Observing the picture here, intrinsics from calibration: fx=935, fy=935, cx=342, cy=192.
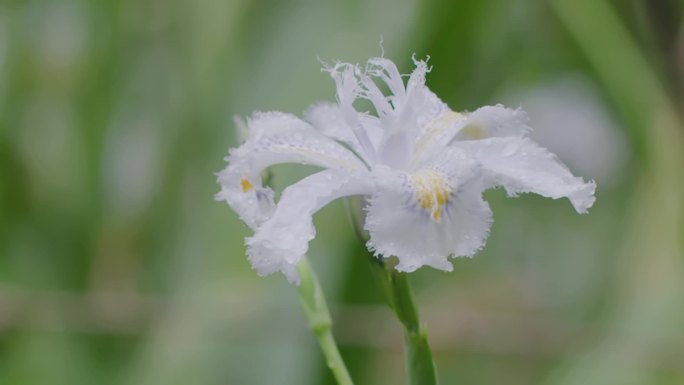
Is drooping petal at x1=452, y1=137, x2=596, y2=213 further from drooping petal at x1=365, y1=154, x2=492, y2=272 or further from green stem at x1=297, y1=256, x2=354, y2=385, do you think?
green stem at x1=297, y1=256, x2=354, y2=385

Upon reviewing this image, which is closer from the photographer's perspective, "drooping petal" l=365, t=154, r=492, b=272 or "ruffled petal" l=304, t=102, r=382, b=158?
"drooping petal" l=365, t=154, r=492, b=272

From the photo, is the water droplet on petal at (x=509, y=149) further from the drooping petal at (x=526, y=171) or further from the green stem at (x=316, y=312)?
the green stem at (x=316, y=312)

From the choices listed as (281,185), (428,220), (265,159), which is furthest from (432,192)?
(281,185)

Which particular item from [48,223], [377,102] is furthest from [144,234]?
[377,102]

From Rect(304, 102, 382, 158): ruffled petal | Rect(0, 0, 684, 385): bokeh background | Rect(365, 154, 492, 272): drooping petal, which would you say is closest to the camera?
Rect(365, 154, 492, 272): drooping petal

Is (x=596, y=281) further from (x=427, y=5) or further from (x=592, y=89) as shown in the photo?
(x=427, y=5)

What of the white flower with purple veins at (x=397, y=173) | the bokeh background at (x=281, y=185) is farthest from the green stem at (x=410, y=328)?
the bokeh background at (x=281, y=185)

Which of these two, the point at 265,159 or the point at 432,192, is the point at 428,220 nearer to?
the point at 432,192

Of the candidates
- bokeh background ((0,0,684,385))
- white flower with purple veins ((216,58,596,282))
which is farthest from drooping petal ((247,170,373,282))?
bokeh background ((0,0,684,385))
